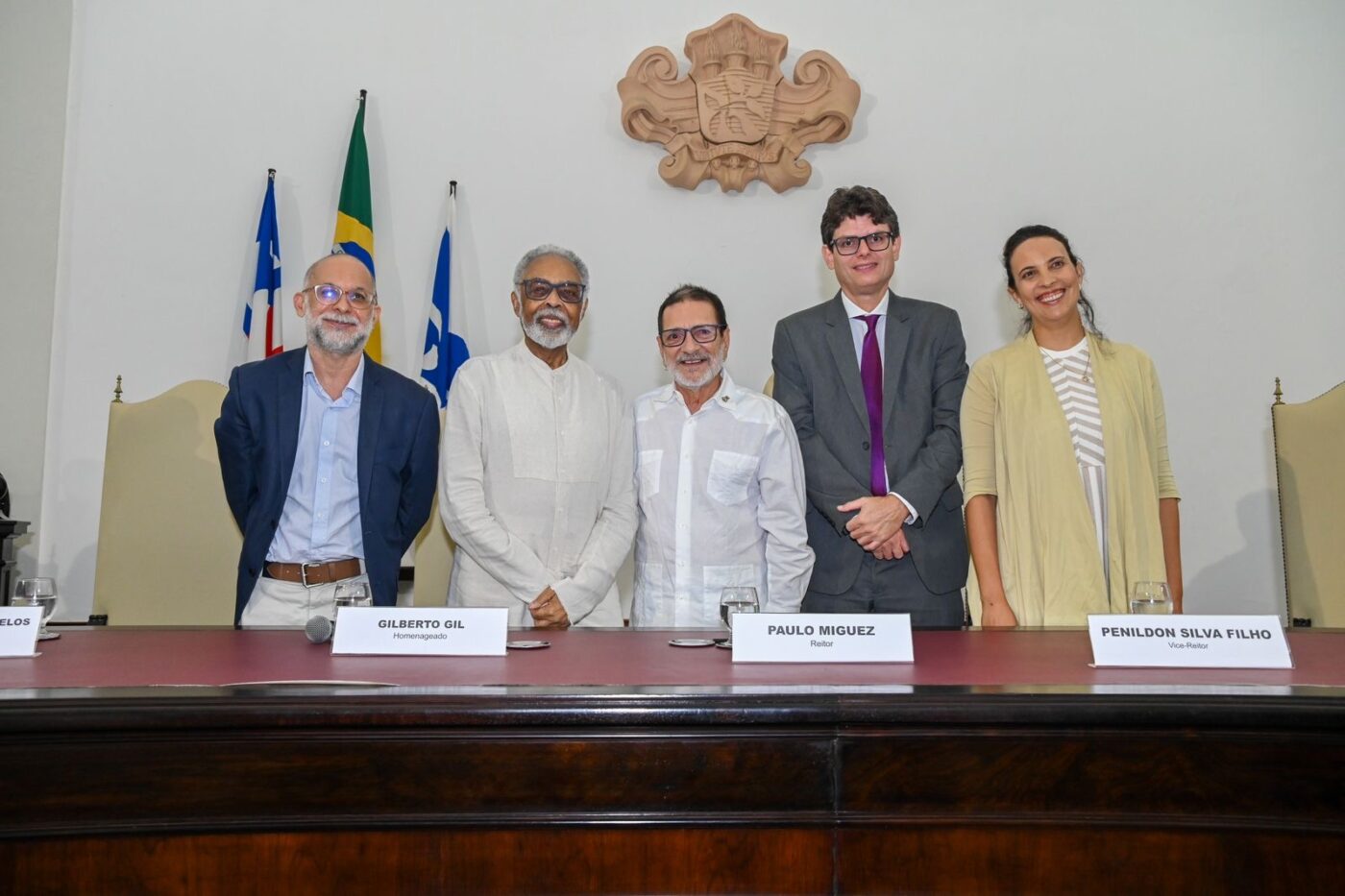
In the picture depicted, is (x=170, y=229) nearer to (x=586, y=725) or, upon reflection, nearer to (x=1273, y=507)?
(x=586, y=725)

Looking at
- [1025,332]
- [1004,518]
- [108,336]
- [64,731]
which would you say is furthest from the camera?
[108,336]

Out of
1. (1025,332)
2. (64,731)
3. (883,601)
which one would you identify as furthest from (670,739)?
(1025,332)

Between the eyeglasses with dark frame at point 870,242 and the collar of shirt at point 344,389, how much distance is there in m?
1.36

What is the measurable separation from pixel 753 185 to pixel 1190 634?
11.1 feet

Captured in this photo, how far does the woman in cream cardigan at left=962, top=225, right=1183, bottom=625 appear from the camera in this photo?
2574mm

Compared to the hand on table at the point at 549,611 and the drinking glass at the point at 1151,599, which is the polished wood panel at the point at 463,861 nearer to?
the drinking glass at the point at 1151,599

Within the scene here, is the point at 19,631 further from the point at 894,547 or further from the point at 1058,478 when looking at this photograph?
the point at 1058,478

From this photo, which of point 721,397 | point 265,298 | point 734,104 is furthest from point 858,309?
point 265,298

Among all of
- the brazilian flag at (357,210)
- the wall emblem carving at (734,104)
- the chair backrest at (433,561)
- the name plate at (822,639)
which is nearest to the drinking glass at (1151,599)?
the name plate at (822,639)

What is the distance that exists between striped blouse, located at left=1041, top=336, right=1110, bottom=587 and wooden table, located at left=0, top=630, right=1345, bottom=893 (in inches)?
52.6

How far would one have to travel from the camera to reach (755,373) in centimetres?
464

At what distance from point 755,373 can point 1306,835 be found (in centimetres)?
347

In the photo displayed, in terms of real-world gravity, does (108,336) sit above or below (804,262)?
below

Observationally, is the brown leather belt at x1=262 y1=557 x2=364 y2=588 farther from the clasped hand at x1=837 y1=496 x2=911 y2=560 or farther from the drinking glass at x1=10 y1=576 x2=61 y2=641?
the clasped hand at x1=837 y1=496 x2=911 y2=560
